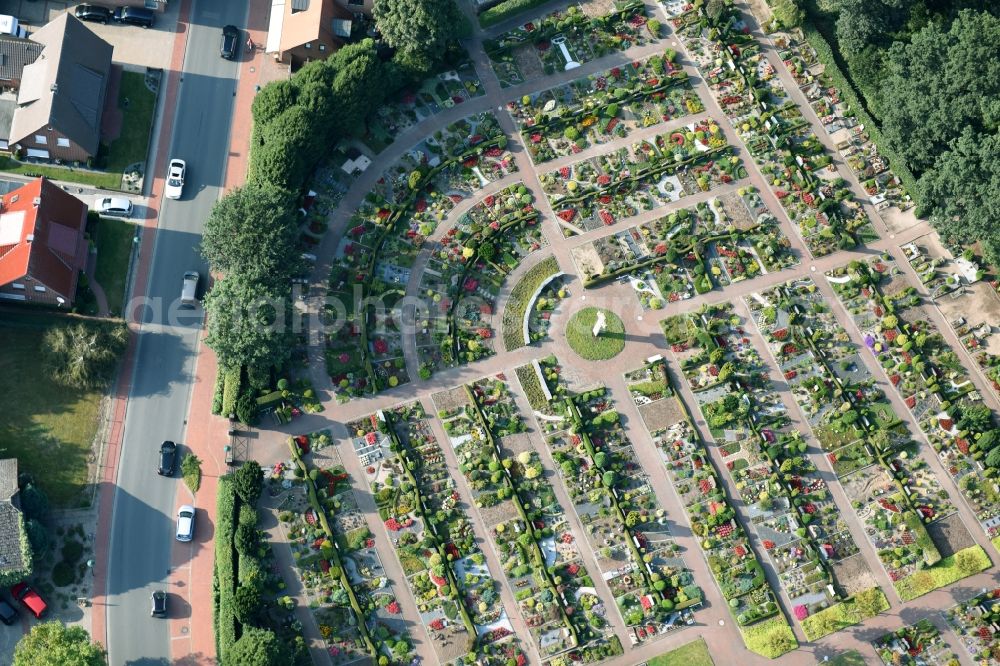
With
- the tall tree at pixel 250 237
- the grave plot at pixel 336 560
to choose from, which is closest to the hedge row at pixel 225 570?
the grave plot at pixel 336 560

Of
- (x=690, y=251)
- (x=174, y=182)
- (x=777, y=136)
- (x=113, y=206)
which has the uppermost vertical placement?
(x=174, y=182)

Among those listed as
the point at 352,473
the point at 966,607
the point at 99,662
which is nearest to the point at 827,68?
the point at 966,607

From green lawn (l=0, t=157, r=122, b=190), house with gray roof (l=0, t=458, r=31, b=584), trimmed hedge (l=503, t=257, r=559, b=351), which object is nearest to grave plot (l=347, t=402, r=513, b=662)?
trimmed hedge (l=503, t=257, r=559, b=351)

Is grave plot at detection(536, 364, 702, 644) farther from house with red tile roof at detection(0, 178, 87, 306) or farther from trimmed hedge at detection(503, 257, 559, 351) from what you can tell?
house with red tile roof at detection(0, 178, 87, 306)

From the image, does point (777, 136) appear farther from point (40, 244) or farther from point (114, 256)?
point (40, 244)

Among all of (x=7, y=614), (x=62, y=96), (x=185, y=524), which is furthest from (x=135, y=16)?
(x=7, y=614)
